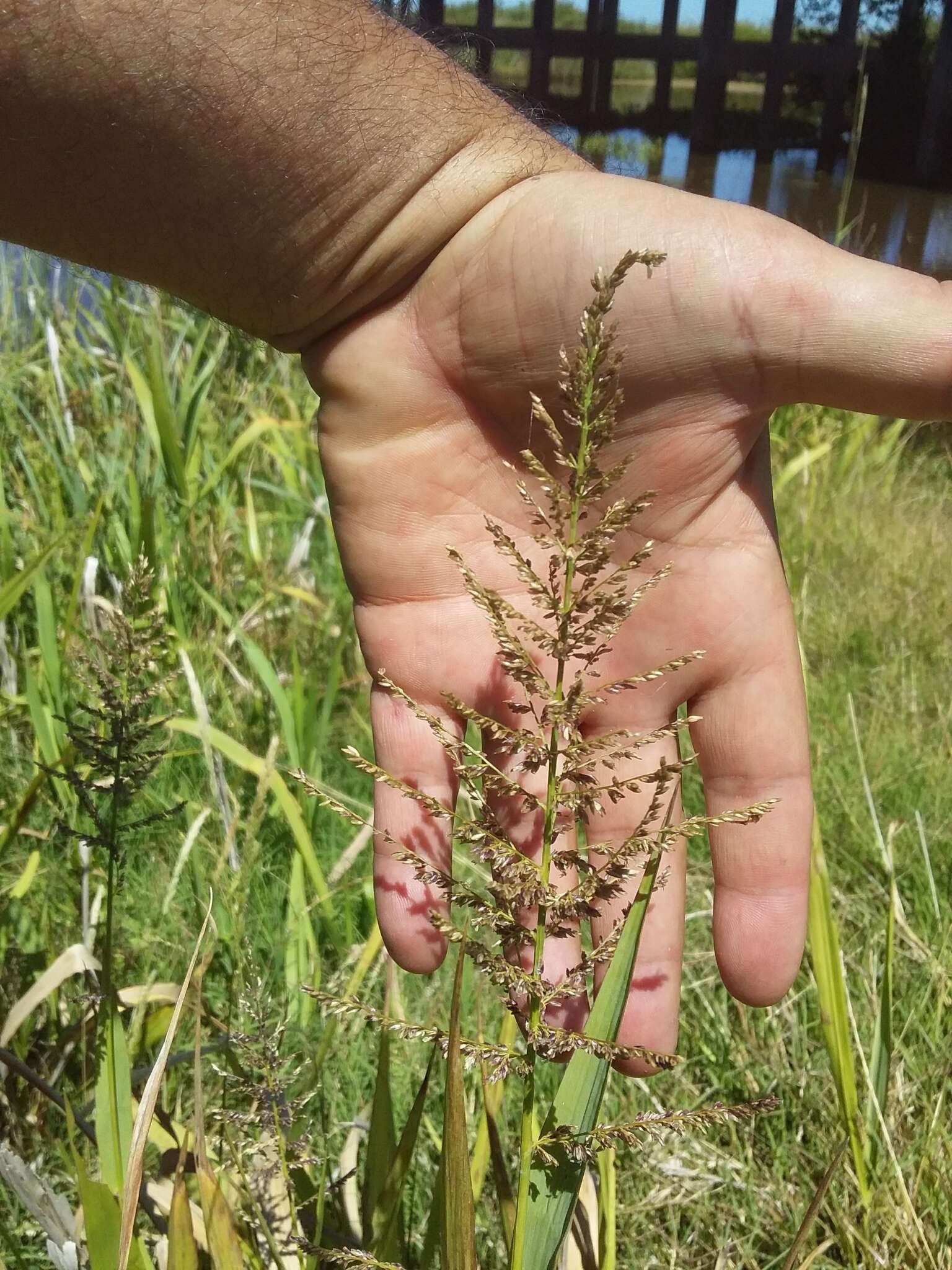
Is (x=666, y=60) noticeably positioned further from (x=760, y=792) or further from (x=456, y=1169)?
(x=456, y=1169)

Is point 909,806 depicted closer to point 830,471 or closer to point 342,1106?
point 342,1106

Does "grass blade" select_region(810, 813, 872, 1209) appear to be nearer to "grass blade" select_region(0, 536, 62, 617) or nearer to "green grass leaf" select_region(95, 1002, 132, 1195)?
"green grass leaf" select_region(95, 1002, 132, 1195)

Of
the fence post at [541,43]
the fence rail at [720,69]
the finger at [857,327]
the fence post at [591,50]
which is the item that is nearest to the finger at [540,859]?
the finger at [857,327]

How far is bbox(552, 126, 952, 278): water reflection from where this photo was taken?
6309 millimetres

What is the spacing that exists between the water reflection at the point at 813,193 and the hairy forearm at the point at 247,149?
475 centimetres

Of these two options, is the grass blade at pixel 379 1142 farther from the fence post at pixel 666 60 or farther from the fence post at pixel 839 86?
the fence post at pixel 839 86

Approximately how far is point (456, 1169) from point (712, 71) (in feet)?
24.5

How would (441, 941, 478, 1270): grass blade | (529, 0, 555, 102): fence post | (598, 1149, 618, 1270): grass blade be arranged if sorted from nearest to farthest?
(441, 941, 478, 1270): grass blade, (598, 1149, 618, 1270): grass blade, (529, 0, 555, 102): fence post

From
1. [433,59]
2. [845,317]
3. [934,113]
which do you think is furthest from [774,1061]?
[934,113]

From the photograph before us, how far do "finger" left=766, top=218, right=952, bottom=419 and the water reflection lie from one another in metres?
5.07

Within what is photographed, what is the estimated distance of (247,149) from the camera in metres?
1.17

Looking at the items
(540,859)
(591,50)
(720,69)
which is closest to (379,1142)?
(540,859)

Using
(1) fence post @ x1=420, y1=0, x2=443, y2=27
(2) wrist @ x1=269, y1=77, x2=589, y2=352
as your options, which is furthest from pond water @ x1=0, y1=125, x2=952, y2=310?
(2) wrist @ x1=269, y1=77, x2=589, y2=352

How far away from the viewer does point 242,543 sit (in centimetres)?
222
